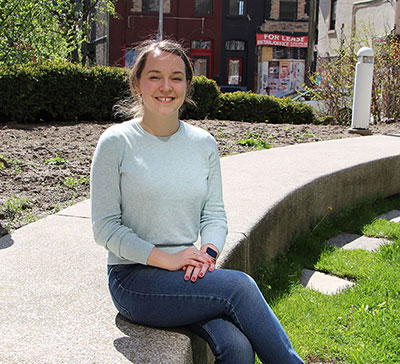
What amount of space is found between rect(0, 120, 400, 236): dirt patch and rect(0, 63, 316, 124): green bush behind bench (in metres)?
0.48

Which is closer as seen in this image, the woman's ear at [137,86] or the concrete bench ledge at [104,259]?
the concrete bench ledge at [104,259]

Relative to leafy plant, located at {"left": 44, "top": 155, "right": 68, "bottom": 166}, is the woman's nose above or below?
above

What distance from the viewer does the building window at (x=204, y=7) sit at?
29.5 m

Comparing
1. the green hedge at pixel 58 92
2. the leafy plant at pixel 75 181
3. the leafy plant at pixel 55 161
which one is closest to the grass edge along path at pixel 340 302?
the leafy plant at pixel 75 181

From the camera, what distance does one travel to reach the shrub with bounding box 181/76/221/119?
34.0 ft

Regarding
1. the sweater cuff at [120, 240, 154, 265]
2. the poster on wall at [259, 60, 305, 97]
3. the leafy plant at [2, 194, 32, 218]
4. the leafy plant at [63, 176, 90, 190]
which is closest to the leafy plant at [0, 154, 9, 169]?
the leafy plant at [63, 176, 90, 190]

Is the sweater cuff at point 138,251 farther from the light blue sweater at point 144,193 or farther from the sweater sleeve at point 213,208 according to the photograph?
the sweater sleeve at point 213,208

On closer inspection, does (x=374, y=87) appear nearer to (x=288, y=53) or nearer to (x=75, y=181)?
(x=75, y=181)

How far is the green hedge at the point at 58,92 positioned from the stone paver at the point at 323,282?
5.37 metres

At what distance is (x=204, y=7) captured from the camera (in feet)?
97.3

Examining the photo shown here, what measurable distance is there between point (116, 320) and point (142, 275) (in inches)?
8.2

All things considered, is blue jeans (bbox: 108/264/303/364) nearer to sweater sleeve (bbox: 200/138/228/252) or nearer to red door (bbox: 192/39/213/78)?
sweater sleeve (bbox: 200/138/228/252)

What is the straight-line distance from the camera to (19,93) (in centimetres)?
843

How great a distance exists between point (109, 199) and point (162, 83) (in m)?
0.55
